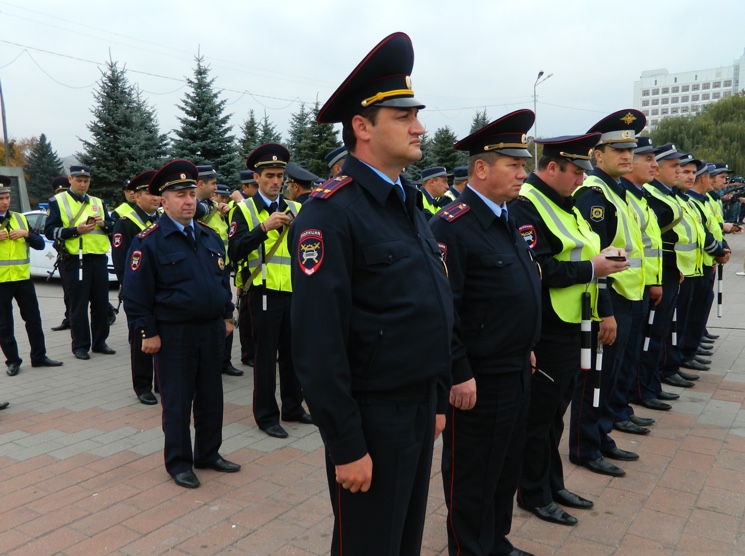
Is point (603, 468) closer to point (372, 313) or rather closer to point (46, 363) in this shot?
point (372, 313)

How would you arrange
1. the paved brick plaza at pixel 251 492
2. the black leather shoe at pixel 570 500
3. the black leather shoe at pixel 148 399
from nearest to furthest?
1. the paved brick plaza at pixel 251 492
2. the black leather shoe at pixel 570 500
3. the black leather shoe at pixel 148 399

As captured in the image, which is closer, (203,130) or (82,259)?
(82,259)

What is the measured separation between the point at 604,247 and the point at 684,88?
549 ft

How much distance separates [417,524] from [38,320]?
662 cm

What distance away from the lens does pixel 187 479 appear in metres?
4.12

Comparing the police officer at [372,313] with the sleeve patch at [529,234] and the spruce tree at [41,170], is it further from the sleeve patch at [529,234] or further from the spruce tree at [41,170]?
the spruce tree at [41,170]

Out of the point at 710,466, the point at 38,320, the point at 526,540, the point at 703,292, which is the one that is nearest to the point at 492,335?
the point at 526,540

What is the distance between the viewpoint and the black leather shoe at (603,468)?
14.0 feet

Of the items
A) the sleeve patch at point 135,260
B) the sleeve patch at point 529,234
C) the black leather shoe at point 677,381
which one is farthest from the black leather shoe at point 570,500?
the black leather shoe at point 677,381

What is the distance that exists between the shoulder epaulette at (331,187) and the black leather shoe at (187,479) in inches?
109

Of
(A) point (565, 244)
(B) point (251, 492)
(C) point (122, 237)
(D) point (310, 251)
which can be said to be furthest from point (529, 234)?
(C) point (122, 237)

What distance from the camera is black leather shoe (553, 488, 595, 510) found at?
12.4ft

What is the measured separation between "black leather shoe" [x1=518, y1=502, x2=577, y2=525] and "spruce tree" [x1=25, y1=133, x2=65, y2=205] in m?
55.5

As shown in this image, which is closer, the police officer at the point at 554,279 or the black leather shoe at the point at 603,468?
the police officer at the point at 554,279
